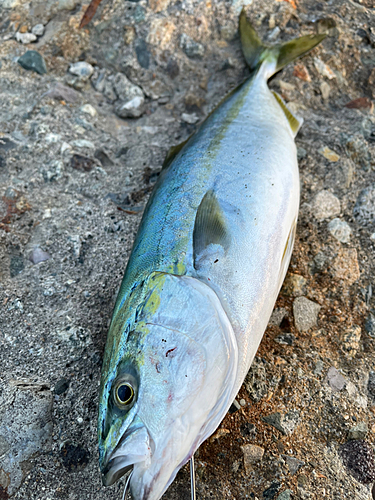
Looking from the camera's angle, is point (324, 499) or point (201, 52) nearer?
point (324, 499)

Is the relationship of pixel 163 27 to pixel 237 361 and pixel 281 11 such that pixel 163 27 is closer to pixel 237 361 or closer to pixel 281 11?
pixel 281 11

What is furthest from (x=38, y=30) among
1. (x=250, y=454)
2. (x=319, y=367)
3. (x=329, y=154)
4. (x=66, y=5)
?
(x=250, y=454)

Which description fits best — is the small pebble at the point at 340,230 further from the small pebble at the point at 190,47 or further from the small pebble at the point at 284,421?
the small pebble at the point at 190,47

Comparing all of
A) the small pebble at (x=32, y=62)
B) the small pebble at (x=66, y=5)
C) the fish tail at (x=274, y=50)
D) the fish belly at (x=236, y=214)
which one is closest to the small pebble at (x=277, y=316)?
the fish belly at (x=236, y=214)

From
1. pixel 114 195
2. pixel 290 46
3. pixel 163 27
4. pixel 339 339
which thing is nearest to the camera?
pixel 339 339

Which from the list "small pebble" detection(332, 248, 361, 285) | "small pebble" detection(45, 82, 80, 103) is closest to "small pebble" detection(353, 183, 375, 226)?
"small pebble" detection(332, 248, 361, 285)

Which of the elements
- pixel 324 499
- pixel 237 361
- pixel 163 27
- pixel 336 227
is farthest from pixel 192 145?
pixel 324 499
